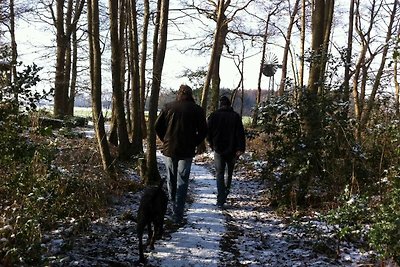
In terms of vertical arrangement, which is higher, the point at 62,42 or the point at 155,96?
the point at 62,42

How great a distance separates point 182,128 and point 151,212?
175 cm

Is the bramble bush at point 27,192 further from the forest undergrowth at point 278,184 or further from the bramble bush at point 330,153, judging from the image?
the bramble bush at point 330,153

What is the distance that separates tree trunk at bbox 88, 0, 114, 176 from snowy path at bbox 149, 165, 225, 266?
2165 millimetres

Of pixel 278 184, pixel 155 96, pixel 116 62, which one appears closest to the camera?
pixel 278 184

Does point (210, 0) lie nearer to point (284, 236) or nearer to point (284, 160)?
point (284, 160)

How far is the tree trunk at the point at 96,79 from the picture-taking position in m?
8.45

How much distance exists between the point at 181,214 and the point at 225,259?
150cm

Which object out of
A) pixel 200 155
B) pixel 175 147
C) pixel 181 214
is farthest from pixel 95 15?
pixel 200 155

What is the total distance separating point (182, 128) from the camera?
22.4 feet

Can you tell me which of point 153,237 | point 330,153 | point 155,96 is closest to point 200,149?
point 155,96

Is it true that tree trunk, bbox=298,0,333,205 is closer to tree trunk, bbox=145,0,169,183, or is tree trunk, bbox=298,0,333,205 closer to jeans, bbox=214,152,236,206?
jeans, bbox=214,152,236,206

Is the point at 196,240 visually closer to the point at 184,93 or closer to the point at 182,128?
the point at 182,128

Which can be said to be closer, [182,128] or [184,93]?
[182,128]

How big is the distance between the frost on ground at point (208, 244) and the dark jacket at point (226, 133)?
1.24 metres
